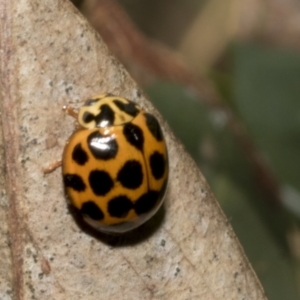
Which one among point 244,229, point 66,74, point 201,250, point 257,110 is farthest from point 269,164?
point 66,74

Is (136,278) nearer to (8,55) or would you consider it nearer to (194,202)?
(194,202)

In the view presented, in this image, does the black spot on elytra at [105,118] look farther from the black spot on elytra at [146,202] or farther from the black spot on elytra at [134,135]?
the black spot on elytra at [146,202]

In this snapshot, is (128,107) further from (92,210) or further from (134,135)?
(92,210)

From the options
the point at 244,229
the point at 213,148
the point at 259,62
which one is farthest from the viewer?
the point at 259,62

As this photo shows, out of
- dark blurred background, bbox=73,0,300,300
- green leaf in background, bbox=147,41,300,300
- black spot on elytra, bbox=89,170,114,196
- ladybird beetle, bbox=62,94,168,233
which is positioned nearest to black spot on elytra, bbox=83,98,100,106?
ladybird beetle, bbox=62,94,168,233

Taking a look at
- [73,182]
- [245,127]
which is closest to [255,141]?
[245,127]

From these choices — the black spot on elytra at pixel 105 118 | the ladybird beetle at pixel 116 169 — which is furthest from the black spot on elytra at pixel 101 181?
the black spot on elytra at pixel 105 118
